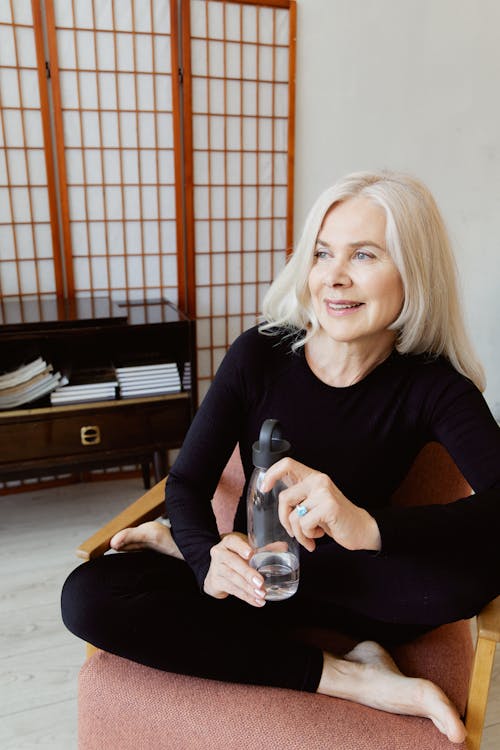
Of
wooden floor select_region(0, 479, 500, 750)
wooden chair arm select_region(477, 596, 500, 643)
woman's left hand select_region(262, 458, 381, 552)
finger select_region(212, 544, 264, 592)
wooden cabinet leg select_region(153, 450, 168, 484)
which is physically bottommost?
wooden floor select_region(0, 479, 500, 750)

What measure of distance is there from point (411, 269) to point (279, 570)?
2.16 feet

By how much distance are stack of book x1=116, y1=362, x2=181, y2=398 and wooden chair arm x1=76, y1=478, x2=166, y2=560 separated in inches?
37.3

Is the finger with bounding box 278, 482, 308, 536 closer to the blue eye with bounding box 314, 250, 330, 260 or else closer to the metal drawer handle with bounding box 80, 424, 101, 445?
the blue eye with bounding box 314, 250, 330, 260

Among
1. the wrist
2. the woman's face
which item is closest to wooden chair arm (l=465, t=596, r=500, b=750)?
the wrist

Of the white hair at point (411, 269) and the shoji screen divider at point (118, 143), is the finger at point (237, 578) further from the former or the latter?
the shoji screen divider at point (118, 143)

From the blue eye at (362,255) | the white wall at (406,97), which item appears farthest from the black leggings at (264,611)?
the white wall at (406,97)

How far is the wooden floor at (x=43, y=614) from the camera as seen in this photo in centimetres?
165

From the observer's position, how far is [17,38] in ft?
7.61

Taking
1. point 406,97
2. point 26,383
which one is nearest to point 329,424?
point 26,383

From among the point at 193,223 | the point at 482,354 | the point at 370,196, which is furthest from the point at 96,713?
the point at 482,354

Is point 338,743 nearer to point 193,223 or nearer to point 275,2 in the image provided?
point 193,223

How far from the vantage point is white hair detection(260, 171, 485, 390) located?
1.26m

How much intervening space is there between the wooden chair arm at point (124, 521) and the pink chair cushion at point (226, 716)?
0.20 meters

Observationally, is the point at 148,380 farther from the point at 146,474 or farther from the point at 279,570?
the point at 279,570
